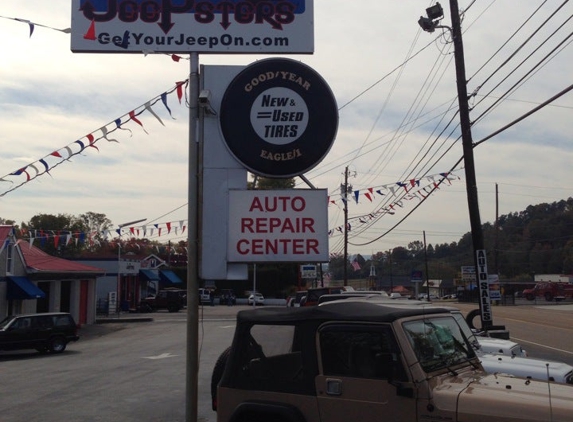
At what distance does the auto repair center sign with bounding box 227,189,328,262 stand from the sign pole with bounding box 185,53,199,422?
0.38 metres

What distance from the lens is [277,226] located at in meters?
6.55

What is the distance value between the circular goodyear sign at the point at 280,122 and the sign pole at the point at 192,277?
0.37 m

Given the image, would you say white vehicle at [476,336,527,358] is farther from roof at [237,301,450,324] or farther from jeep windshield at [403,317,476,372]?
roof at [237,301,450,324]

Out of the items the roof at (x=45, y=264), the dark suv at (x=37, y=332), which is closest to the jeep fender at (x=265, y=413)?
the dark suv at (x=37, y=332)

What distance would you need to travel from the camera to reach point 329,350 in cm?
543

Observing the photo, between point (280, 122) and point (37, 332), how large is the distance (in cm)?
2167

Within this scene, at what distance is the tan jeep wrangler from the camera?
4.74 metres

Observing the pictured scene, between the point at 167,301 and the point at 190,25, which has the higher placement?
the point at 190,25

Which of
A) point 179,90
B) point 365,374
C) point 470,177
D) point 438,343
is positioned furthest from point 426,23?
point 365,374

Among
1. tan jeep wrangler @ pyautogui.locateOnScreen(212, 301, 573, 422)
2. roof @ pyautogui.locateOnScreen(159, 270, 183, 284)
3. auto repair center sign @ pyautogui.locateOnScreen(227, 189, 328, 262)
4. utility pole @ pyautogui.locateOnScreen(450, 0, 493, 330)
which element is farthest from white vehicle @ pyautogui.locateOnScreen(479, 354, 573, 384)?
roof @ pyautogui.locateOnScreen(159, 270, 183, 284)

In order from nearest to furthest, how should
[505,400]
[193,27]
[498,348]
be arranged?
[505,400]
[193,27]
[498,348]

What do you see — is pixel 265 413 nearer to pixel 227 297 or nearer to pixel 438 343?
pixel 438 343

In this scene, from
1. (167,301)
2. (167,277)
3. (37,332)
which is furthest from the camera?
(167,277)

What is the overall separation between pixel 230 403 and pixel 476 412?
2.19 m
